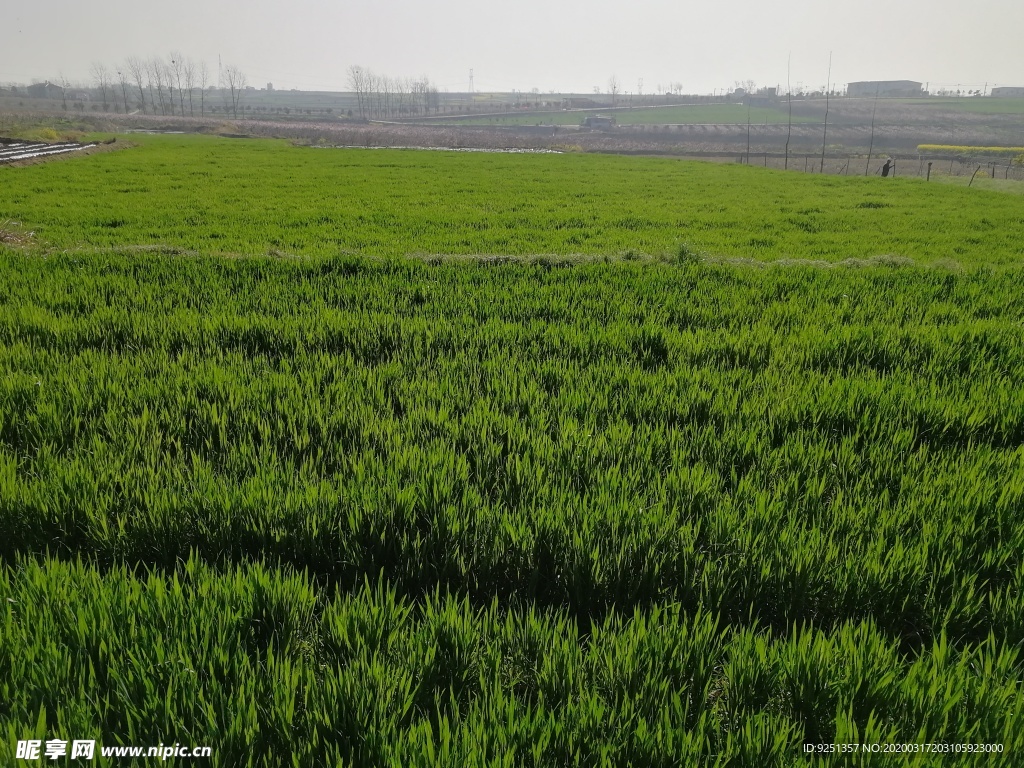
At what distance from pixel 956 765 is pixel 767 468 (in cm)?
155

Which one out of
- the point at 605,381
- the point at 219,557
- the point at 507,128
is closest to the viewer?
the point at 219,557

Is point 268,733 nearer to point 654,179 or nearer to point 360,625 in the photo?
point 360,625

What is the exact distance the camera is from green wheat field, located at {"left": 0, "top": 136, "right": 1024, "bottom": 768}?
1.39 meters

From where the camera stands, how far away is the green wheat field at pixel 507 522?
1.39 meters

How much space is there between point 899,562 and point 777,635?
52 centimetres

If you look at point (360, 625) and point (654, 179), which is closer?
point (360, 625)

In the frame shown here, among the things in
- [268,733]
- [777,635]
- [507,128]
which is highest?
[507,128]

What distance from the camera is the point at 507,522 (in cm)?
214

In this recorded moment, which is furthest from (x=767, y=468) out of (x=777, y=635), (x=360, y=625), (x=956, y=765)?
(x=360, y=625)

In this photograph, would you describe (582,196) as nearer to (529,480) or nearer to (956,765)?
(529,480)

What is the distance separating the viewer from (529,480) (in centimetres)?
254

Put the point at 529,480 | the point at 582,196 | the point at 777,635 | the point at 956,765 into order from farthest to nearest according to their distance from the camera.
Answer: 1. the point at 582,196
2. the point at 529,480
3. the point at 777,635
4. the point at 956,765

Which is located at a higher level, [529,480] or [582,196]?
[582,196]

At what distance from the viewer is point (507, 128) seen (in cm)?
9638
